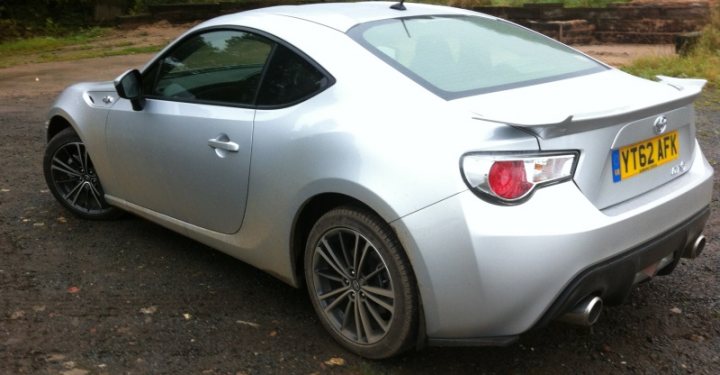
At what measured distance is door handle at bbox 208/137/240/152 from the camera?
346 cm

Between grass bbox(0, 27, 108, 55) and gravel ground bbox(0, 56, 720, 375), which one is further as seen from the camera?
grass bbox(0, 27, 108, 55)

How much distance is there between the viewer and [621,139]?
2.84 metres

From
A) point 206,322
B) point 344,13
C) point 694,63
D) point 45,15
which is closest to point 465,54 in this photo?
point 344,13

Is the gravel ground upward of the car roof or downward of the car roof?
downward

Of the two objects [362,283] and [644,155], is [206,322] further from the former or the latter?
[644,155]

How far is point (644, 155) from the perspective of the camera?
2.98 metres

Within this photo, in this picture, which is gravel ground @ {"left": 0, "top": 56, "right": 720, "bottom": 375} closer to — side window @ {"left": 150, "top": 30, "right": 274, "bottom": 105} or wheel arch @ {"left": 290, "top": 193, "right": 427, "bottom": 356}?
wheel arch @ {"left": 290, "top": 193, "right": 427, "bottom": 356}

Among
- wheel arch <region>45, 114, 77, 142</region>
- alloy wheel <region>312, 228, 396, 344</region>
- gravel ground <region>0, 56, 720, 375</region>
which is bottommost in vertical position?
gravel ground <region>0, 56, 720, 375</region>

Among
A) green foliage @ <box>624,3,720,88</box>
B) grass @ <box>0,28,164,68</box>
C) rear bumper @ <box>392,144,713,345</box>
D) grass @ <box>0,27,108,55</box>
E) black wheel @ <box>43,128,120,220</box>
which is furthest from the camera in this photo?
grass @ <box>0,27,108,55</box>

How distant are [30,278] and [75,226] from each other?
0.89m

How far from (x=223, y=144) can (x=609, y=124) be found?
175cm

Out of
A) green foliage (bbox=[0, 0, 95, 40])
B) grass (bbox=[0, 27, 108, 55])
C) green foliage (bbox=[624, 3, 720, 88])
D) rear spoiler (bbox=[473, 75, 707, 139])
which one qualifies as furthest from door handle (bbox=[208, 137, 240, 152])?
green foliage (bbox=[0, 0, 95, 40])

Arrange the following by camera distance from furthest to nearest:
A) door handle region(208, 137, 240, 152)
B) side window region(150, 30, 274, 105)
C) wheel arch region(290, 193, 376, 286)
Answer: side window region(150, 30, 274, 105) → door handle region(208, 137, 240, 152) → wheel arch region(290, 193, 376, 286)

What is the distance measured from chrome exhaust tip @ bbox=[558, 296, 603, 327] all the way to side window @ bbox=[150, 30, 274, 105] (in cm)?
176
